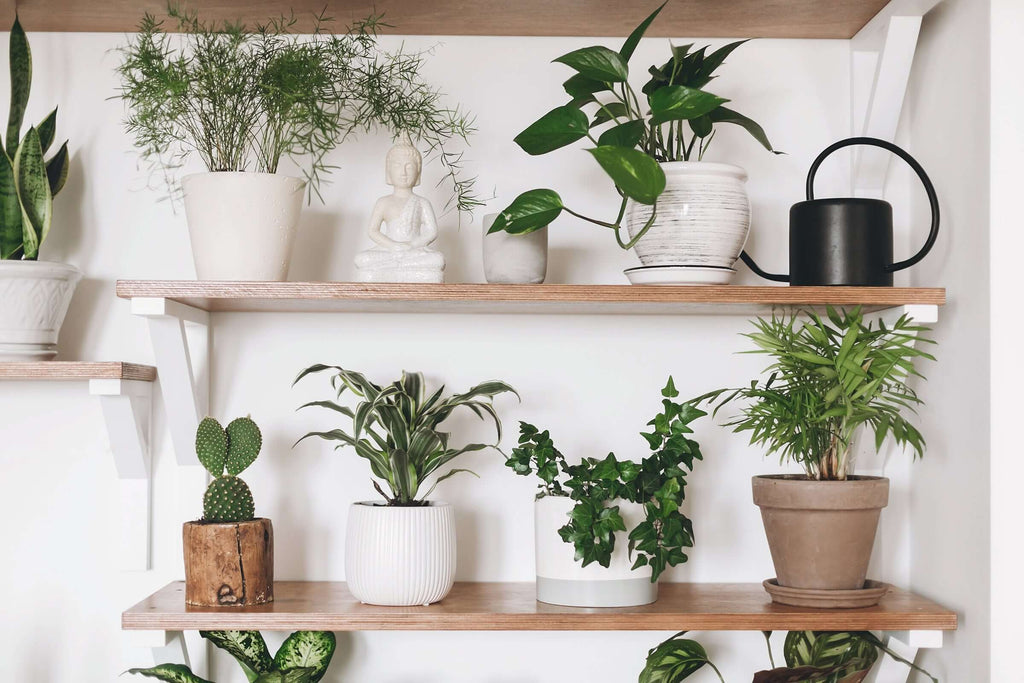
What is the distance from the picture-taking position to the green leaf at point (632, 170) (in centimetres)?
104

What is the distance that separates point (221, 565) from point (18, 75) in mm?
704

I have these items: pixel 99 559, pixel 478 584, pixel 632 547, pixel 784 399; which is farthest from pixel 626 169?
pixel 99 559

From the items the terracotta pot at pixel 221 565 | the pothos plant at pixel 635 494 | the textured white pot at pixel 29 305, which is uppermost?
the textured white pot at pixel 29 305

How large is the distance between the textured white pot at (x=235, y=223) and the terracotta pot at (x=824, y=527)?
2.23ft

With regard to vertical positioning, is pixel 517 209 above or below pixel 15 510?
above

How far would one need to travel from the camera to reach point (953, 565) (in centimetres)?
119

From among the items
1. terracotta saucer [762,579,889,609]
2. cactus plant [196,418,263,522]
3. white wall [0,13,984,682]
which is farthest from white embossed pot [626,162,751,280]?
cactus plant [196,418,263,522]

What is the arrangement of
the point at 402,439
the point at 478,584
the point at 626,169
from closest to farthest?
the point at 626,169 < the point at 402,439 < the point at 478,584

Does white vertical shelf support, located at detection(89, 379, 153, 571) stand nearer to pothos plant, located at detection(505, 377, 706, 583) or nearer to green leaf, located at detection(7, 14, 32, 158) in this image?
green leaf, located at detection(7, 14, 32, 158)

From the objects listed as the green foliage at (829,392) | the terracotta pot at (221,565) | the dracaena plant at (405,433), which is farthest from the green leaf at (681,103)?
the terracotta pot at (221,565)

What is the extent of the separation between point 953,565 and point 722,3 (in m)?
0.78

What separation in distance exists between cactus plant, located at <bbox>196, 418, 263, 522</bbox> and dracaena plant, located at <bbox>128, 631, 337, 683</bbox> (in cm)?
16

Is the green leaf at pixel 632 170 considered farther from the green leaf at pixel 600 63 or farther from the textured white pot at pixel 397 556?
the textured white pot at pixel 397 556

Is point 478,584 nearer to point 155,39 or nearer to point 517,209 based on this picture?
point 517,209
